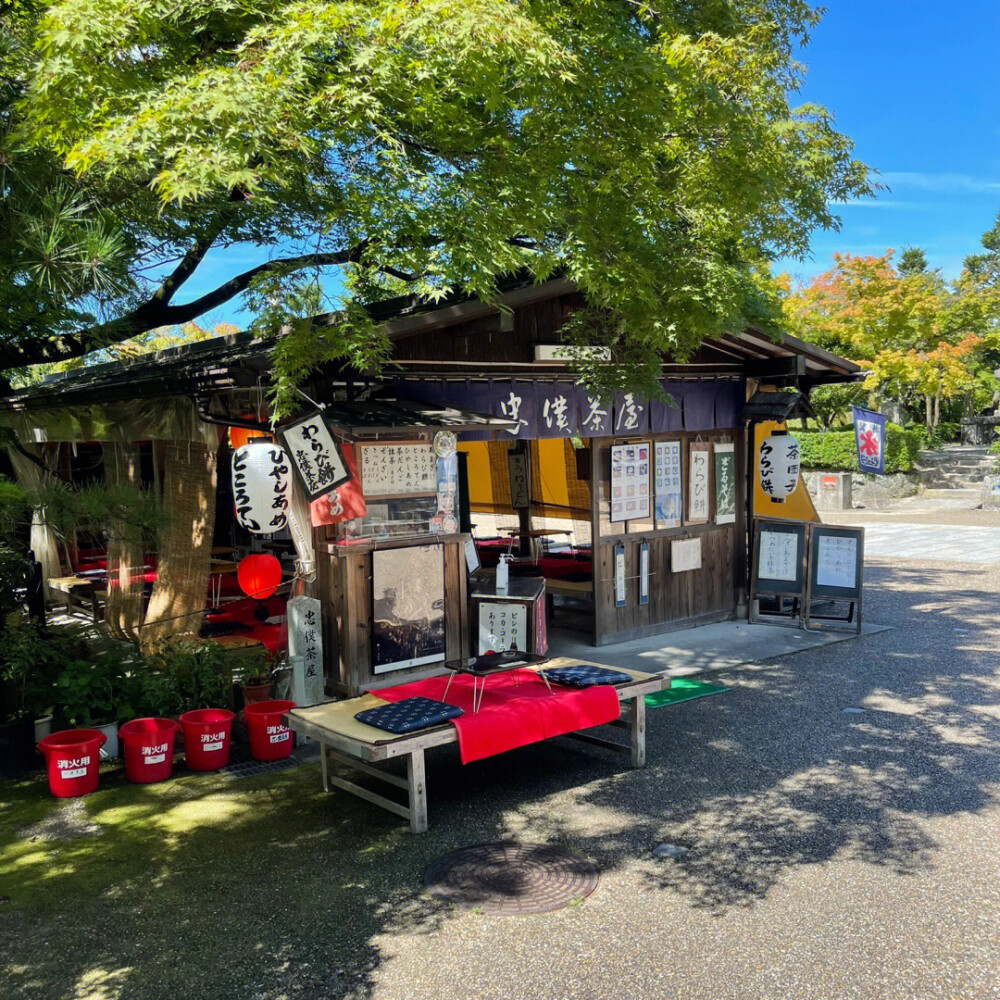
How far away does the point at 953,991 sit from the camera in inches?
157

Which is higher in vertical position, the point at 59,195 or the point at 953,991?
the point at 59,195

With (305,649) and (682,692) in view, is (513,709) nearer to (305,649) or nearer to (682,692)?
(305,649)

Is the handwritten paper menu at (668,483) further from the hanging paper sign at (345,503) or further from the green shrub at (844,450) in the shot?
the green shrub at (844,450)

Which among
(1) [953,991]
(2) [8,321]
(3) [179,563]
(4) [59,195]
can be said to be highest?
(4) [59,195]

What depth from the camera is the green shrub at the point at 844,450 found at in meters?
27.7

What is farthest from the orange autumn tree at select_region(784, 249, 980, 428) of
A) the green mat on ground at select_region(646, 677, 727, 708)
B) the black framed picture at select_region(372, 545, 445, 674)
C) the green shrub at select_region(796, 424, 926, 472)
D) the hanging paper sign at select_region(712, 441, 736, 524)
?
the black framed picture at select_region(372, 545, 445, 674)

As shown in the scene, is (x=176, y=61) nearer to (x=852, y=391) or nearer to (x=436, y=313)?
(x=436, y=313)

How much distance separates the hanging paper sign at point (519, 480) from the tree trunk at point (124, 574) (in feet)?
19.4

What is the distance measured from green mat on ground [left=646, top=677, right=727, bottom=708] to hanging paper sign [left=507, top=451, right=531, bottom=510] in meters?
5.27

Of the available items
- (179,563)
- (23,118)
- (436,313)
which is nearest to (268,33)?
(23,118)

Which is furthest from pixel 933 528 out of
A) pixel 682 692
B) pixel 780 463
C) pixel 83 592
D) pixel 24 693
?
pixel 24 693

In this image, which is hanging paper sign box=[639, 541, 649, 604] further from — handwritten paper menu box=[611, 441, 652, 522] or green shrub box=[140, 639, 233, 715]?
green shrub box=[140, 639, 233, 715]

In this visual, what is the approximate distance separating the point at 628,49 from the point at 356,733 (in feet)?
15.1

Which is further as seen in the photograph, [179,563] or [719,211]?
[179,563]
